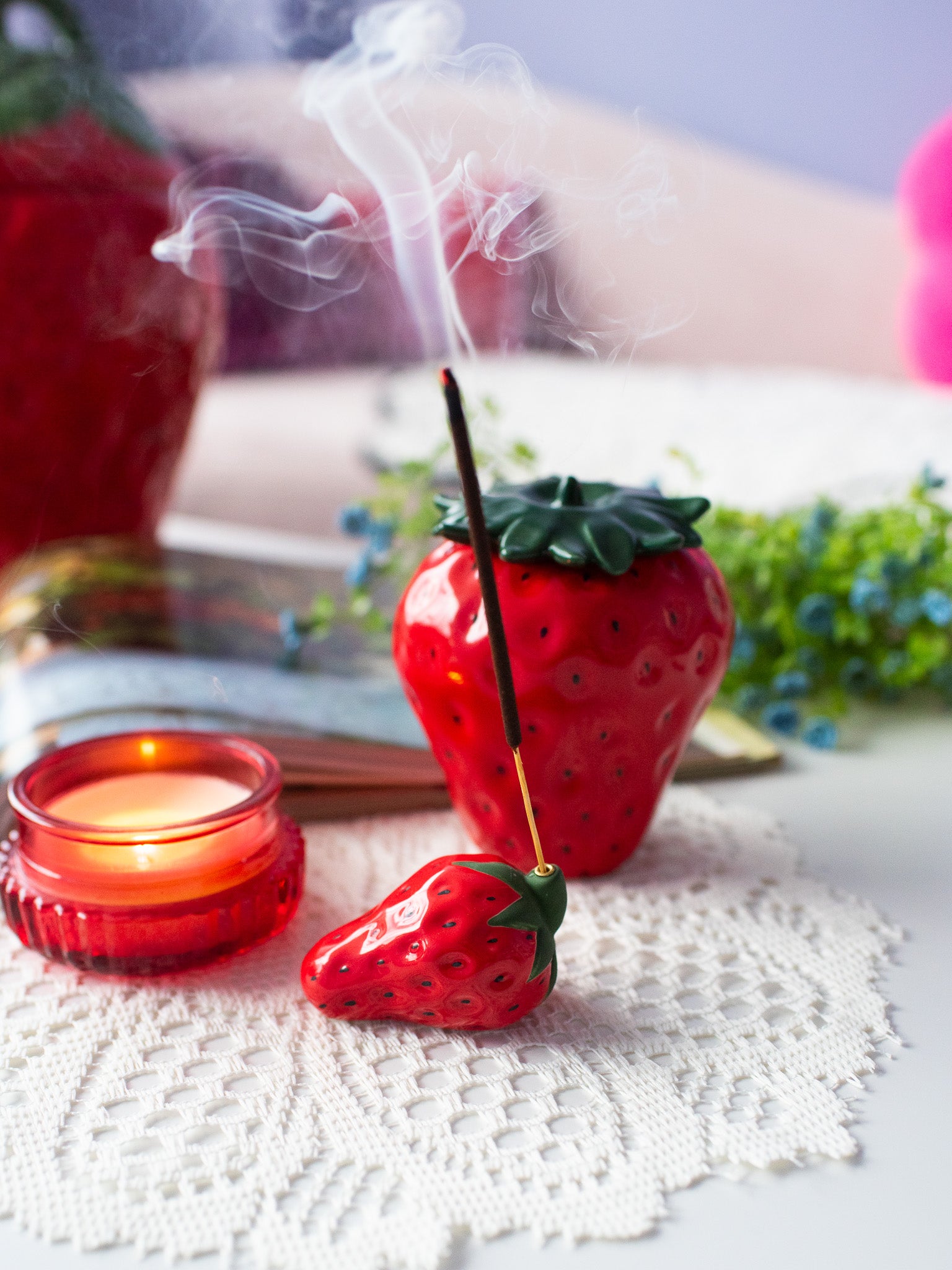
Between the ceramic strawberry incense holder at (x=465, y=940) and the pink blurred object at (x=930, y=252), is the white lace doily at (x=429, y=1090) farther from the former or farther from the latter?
the pink blurred object at (x=930, y=252)

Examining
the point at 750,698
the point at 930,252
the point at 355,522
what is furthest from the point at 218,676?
the point at 930,252

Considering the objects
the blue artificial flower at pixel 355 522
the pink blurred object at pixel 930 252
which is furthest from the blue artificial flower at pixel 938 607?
the pink blurred object at pixel 930 252

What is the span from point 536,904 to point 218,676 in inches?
17.6

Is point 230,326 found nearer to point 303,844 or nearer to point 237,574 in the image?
point 237,574

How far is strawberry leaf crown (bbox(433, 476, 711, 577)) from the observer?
23.9 inches

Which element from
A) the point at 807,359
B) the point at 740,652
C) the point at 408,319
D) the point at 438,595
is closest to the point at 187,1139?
the point at 438,595

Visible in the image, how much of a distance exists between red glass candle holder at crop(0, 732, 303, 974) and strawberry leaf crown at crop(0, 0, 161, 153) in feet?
2.35

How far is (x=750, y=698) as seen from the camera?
3.09 feet

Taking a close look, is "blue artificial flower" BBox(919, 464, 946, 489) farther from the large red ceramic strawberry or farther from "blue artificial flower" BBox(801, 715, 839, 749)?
the large red ceramic strawberry

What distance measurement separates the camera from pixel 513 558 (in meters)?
0.61

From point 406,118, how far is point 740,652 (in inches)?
19.3

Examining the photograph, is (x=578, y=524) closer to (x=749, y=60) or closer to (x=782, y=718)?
(x=782, y=718)

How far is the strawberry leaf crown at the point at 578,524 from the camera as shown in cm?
61

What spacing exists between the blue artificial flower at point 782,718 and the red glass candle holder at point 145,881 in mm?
427
